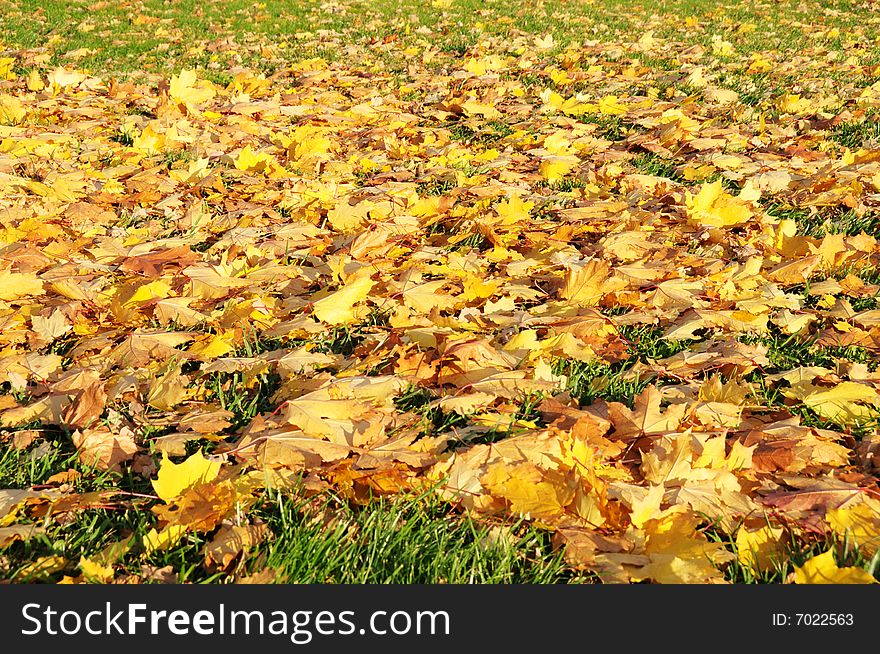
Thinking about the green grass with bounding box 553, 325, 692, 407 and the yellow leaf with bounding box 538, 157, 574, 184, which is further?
the yellow leaf with bounding box 538, 157, 574, 184

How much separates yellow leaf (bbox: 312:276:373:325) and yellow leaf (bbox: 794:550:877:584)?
158 cm

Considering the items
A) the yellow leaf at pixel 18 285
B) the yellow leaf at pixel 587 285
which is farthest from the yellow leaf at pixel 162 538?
the yellow leaf at pixel 587 285

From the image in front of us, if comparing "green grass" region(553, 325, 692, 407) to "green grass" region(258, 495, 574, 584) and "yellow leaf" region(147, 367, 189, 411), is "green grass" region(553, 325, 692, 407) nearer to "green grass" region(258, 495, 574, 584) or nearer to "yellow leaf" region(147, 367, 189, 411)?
"green grass" region(258, 495, 574, 584)

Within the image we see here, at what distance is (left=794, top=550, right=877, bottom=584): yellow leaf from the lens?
147cm

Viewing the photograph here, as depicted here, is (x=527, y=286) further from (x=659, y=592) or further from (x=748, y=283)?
(x=659, y=592)

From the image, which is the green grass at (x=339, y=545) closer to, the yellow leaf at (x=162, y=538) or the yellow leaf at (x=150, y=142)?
the yellow leaf at (x=162, y=538)

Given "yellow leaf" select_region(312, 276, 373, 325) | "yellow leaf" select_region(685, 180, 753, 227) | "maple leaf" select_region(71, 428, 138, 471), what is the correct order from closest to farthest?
"maple leaf" select_region(71, 428, 138, 471) → "yellow leaf" select_region(312, 276, 373, 325) → "yellow leaf" select_region(685, 180, 753, 227)

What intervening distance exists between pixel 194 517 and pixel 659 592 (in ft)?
3.37

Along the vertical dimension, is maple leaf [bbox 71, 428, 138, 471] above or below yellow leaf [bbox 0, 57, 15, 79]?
below

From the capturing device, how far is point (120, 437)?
1.97 meters

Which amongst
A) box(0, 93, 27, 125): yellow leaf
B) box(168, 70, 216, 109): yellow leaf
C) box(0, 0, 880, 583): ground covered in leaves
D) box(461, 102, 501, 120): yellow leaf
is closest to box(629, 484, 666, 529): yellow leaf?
box(0, 0, 880, 583): ground covered in leaves

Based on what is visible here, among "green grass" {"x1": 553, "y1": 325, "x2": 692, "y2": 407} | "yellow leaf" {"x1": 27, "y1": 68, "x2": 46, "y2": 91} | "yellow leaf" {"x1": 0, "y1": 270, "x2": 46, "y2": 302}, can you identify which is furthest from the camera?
"yellow leaf" {"x1": 27, "y1": 68, "x2": 46, "y2": 91}

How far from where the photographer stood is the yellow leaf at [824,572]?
1469 mm

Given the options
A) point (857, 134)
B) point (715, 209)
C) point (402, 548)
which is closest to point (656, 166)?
point (715, 209)
